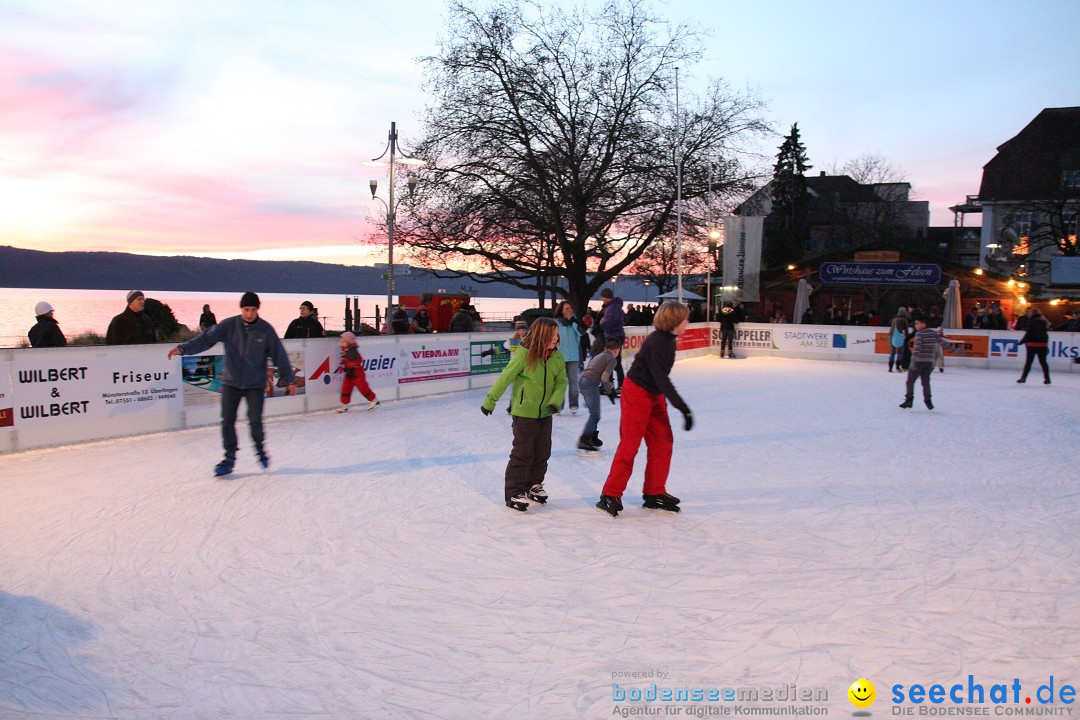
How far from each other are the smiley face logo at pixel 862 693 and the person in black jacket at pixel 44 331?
9.17m

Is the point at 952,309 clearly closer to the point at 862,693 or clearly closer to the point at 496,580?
the point at 496,580

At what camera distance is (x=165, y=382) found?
941 centimetres

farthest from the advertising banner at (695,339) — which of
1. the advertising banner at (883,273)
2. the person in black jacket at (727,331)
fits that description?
the advertising banner at (883,273)

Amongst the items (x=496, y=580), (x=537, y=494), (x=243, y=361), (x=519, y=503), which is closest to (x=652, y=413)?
(x=537, y=494)

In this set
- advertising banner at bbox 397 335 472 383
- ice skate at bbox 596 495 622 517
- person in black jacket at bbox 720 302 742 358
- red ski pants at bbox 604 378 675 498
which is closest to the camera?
red ski pants at bbox 604 378 675 498

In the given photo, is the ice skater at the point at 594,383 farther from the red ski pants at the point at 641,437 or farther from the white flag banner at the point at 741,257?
the white flag banner at the point at 741,257

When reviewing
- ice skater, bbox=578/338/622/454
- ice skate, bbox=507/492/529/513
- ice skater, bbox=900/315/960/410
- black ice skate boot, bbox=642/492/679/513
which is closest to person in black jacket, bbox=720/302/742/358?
ice skater, bbox=900/315/960/410

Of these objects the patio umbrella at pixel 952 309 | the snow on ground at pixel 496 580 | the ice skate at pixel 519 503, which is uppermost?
the patio umbrella at pixel 952 309

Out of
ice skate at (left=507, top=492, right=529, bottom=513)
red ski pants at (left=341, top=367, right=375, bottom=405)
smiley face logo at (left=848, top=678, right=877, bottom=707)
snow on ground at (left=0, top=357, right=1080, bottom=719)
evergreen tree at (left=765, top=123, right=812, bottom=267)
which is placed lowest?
smiley face logo at (left=848, top=678, right=877, bottom=707)

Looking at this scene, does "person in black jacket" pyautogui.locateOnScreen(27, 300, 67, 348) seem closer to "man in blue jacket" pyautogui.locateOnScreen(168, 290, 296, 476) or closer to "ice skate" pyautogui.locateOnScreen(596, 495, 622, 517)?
"man in blue jacket" pyautogui.locateOnScreen(168, 290, 296, 476)

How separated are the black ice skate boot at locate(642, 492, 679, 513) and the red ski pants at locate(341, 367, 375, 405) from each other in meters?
6.74

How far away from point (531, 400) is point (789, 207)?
187 feet

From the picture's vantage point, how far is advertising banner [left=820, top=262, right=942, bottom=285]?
29.1 metres

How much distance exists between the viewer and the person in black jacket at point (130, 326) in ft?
30.5
